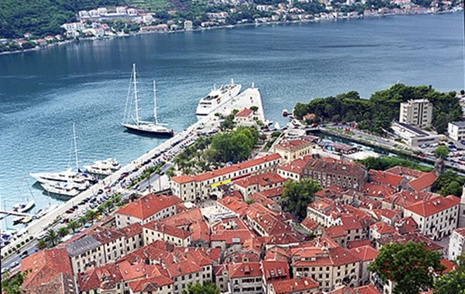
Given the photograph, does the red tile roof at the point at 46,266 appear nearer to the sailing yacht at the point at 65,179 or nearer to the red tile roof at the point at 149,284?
the red tile roof at the point at 149,284

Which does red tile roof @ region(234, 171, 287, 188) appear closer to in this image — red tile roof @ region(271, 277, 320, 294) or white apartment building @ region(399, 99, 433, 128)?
red tile roof @ region(271, 277, 320, 294)

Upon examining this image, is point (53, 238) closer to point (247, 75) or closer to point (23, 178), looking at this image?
point (23, 178)

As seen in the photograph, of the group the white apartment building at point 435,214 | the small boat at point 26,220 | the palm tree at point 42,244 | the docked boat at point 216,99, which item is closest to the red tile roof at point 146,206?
the palm tree at point 42,244

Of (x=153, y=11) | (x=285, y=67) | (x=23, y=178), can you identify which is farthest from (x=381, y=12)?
(x=23, y=178)

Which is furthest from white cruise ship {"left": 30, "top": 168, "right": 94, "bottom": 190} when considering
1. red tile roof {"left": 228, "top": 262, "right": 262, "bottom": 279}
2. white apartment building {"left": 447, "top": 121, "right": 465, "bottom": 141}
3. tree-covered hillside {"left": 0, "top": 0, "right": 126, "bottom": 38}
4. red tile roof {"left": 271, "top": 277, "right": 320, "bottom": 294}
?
tree-covered hillside {"left": 0, "top": 0, "right": 126, "bottom": 38}

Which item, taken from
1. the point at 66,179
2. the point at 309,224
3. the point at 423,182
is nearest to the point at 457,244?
the point at 309,224

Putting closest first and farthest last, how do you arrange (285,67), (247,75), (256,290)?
(256,290), (247,75), (285,67)

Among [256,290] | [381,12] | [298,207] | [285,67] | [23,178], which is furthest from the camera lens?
[381,12]

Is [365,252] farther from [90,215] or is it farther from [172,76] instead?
[172,76]
